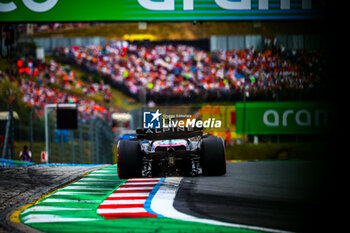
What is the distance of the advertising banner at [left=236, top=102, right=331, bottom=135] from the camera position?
19.8 m

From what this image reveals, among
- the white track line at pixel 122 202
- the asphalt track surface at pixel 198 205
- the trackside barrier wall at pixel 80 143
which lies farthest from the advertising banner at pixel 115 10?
the white track line at pixel 122 202

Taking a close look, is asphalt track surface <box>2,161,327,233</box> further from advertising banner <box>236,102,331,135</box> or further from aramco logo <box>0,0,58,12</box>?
advertising banner <box>236,102,331,135</box>

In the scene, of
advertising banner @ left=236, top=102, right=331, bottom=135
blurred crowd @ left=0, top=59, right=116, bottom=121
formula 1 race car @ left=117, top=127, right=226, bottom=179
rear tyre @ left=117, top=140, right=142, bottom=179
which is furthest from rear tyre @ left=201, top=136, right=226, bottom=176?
blurred crowd @ left=0, top=59, right=116, bottom=121

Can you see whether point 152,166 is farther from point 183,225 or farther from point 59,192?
point 183,225

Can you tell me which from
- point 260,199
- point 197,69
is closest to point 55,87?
point 197,69

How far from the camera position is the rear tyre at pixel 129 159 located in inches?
381

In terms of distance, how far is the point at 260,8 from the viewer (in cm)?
1441

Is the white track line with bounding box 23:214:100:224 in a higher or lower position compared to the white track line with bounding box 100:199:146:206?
higher

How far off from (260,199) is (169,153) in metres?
2.39

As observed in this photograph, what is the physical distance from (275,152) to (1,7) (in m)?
10.6

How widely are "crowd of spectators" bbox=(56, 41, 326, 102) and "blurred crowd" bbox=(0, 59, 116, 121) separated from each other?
101cm

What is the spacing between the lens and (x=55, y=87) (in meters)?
27.5

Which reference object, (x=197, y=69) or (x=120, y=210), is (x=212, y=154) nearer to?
(x=120, y=210)

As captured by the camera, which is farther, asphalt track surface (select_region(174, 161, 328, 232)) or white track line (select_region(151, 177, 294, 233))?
asphalt track surface (select_region(174, 161, 328, 232))
